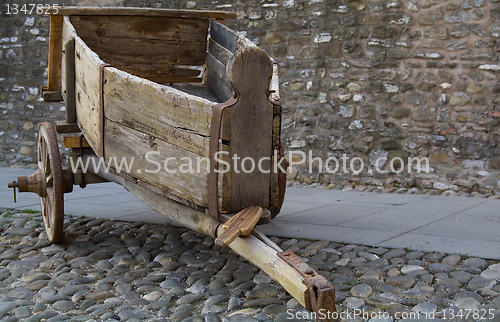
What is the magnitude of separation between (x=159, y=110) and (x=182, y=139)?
0.20 metres

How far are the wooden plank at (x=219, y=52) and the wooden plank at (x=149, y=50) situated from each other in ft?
0.46

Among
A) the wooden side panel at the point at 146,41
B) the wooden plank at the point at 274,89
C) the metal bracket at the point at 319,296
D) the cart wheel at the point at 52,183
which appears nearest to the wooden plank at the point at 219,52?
the wooden side panel at the point at 146,41

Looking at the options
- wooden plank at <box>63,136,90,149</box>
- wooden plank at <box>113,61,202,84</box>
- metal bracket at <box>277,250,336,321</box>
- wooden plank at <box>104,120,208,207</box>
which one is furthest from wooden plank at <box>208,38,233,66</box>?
metal bracket at <box>277,250,336,321</box>

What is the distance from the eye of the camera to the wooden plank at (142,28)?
3496 millimetres

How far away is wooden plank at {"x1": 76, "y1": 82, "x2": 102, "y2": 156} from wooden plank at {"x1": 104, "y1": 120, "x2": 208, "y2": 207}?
0.11 m

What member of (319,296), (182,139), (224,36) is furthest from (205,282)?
(224,36)

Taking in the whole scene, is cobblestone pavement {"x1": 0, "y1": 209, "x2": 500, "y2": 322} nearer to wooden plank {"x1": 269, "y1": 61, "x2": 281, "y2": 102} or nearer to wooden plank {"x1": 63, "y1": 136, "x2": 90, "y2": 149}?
wooden plank {"x1": 63, "y1": 136, "x2": 90, "y2": 149}

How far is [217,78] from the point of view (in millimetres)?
3418

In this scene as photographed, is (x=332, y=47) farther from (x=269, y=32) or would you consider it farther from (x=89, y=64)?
(x=89, y=64)

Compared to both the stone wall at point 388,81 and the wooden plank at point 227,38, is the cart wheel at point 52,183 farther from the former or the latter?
the stone wall at point 388,81

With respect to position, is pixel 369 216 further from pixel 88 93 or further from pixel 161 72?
pixel 88 93

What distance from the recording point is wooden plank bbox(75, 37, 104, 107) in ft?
8.29

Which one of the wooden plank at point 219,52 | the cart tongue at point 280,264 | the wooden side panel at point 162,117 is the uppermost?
the wooden plank at point 219,52

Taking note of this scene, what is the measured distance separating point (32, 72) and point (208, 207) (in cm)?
587
